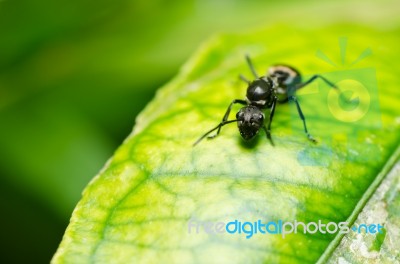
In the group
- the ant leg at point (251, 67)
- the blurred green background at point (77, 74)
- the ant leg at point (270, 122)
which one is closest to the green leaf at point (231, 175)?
the ant leg at point (270, 122)

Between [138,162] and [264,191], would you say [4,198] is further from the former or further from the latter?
[264,191]

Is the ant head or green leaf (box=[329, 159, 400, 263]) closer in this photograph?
green leaf (box=[329, 159, 400, 263])

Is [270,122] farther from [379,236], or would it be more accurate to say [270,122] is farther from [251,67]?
[379,236]

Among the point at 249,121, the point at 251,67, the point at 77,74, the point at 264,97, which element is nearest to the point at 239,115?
the point at 249,121

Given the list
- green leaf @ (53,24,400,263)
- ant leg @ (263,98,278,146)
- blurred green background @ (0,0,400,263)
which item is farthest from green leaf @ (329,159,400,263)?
blurred green background @ (0,0,400,263)

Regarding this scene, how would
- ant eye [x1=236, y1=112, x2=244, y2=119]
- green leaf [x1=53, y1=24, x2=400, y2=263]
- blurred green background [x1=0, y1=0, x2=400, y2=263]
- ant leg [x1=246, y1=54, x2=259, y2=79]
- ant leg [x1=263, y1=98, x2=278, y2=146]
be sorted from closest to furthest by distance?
green leaf [x1=53, y1=24, x2=400, y2=263], ant leg [x1=263, y1=98, x2=278, y2=146], ant eye [x1=236, y1=112, x2=244, y2=119], ant leg [x1=246, y1=54, x2=259, y2=79], blurred green background [x1=0, y1=0, x2=400, y2=263]

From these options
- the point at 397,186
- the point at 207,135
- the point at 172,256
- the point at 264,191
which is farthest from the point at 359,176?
the point at 172,256

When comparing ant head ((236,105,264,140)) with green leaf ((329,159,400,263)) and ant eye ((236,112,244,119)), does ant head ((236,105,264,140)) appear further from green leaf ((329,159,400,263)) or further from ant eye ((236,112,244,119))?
green leaf ((329,159,400,263))
